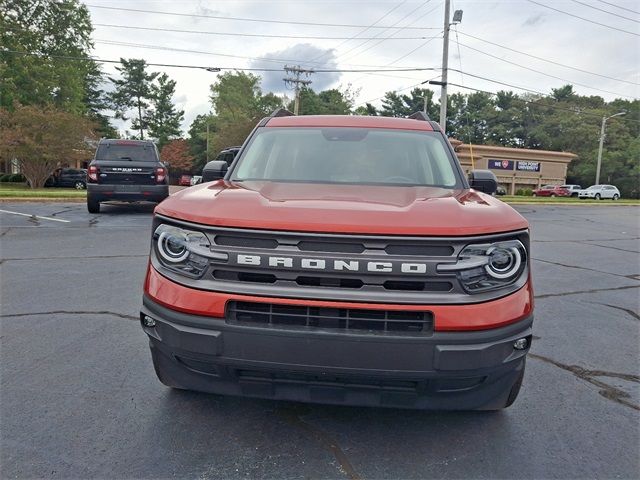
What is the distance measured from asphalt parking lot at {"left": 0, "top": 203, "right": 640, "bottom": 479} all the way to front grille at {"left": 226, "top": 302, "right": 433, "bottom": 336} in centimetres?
74

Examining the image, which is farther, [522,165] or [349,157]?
[522,165]

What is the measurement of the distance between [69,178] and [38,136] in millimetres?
6719

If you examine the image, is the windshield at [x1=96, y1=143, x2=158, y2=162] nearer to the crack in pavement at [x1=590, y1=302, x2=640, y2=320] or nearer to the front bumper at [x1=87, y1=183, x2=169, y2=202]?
the front bumper at [x1=87, y1=183, x2=169, y2=202]

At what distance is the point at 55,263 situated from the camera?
666 centimetres

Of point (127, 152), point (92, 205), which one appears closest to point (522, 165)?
point (127, 152)

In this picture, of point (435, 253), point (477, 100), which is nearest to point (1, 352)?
point (435, 253)

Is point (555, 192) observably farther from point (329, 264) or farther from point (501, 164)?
point (329, 264)

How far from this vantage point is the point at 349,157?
3533 millimetres

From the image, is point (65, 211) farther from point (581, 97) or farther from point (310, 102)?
point (581, 97)

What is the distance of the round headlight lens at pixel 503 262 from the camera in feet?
7.17

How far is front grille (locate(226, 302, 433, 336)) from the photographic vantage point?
2094mm

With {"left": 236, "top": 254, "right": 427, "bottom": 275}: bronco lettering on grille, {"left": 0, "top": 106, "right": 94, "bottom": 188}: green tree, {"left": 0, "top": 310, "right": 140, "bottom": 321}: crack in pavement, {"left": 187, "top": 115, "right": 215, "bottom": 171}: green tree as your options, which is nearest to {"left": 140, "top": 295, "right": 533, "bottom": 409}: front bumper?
{"left": 236, "top": 254, "right": 427, "bottom": 275}: bronco lettering on grille

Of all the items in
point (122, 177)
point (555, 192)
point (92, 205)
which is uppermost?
point (122, 177)

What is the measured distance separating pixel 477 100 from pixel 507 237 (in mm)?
80777
